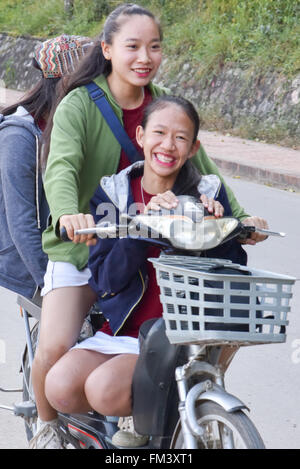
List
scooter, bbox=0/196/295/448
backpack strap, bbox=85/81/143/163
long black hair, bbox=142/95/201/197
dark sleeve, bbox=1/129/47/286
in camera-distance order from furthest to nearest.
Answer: dark sleeve, bbox=1/129/47/286
backpack strap, bbox=85/81/143/163
long black hair, bbox=142/95/201/197
scooter, bbox=0/196/295/448

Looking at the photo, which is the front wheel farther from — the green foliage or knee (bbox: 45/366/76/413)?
the green foliage

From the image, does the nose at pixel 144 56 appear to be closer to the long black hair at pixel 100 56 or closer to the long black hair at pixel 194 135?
the long black hair at pixel 100 56

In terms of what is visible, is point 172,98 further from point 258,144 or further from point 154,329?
point 258,144

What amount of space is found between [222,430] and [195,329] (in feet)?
1.09

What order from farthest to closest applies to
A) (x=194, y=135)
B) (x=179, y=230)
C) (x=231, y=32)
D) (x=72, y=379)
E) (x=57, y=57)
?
(x=231, y=32) → (x=57, y=57) → (x=194, y=135) → (x=72, y=379) → (x=179, y=230)

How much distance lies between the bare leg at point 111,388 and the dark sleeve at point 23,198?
75 centimetres

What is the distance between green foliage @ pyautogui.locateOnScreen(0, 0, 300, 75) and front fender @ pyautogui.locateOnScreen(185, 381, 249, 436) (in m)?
11.3

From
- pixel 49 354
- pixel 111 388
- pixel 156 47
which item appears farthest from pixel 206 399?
pixel 156 47

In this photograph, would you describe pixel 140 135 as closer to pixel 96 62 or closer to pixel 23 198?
pixel 96 62

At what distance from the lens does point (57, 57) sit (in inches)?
145

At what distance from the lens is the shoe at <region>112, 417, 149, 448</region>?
9.38 ft

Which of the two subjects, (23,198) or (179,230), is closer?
(179,230)

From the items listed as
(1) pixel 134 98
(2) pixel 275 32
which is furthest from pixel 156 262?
(2) pixel 275 32

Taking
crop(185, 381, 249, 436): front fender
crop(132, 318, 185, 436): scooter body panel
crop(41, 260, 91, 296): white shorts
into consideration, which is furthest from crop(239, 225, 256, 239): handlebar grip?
crop(41, 260, 91, 296): white shorts
